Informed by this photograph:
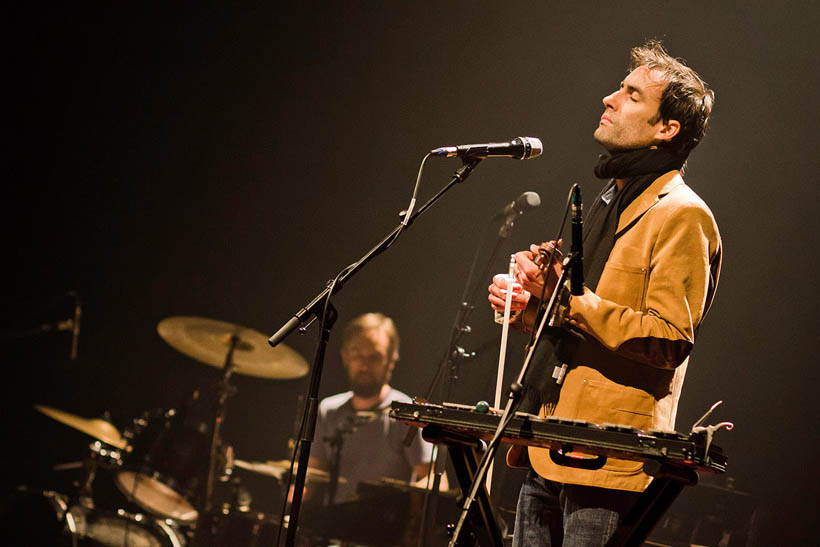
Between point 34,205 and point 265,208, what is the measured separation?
1.60m

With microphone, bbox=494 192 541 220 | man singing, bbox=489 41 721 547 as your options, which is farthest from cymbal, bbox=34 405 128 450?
man singing, bbox=489 41 721 547

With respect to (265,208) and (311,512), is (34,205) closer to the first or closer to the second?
(265,208)

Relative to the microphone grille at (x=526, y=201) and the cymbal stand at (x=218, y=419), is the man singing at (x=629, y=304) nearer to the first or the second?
the microphone grille at (x=526, y=201)

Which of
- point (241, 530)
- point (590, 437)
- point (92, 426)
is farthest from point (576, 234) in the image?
point (92, 426)

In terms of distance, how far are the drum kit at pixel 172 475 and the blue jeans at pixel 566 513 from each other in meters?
2.80

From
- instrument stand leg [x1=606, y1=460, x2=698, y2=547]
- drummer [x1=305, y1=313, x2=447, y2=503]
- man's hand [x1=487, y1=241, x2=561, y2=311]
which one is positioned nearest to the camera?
instrument stand leg [x1=606, y1=460, x2=698, y2=547]

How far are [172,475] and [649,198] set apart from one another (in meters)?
3.83

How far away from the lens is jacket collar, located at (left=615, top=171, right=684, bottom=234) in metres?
2.16

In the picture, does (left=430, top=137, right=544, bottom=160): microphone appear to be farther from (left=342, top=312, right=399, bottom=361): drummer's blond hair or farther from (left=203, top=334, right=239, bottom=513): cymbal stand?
(left=203, top=334, right=239, bottom=513): cymbal stand

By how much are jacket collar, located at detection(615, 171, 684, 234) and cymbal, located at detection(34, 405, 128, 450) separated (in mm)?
3923

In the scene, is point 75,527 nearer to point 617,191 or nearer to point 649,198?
point 617,191

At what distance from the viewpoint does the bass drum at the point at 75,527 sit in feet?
15.0

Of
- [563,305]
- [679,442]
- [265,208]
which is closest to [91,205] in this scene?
[265,208]

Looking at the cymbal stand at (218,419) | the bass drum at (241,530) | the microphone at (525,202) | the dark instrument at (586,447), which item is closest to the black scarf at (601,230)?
the dark instrument at (586,447)
